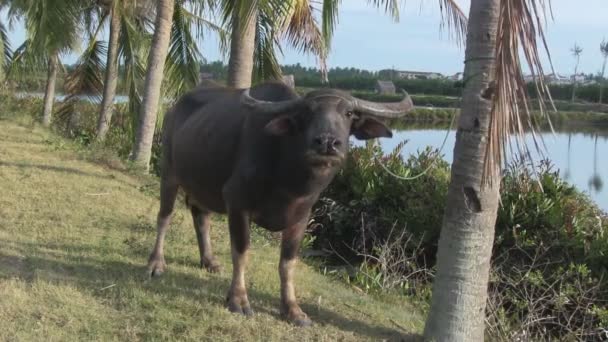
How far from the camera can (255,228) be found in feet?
29.5

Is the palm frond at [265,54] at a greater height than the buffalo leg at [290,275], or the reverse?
the palm frond at [265,54]

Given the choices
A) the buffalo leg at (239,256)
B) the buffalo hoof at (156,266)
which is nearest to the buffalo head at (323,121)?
the buffalo leg at (239,256)

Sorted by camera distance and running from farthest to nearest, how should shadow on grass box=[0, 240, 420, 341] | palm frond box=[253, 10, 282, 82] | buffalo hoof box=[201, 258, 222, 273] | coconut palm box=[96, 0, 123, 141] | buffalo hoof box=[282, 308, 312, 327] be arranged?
coconut palm box=[96, 0, 123, 141]
palm frond box=[253, 10, 282, 82]
buffalo hoof box=[201, 258, 222, 273]
shadow on grass box=[0, 240, 420, 341]
buffalo hoof box=[282, 308, 312, 327]

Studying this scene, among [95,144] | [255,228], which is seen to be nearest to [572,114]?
[95,144]

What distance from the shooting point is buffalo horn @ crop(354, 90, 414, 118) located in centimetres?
484

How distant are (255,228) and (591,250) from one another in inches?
153

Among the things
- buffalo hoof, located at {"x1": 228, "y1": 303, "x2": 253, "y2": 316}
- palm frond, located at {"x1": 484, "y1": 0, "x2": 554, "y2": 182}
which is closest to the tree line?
palm frond, located at {"x1": 484, "y1": 0, "x2": 554, "y2": 182}

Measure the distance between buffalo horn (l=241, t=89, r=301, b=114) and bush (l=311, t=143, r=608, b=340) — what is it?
1.95 m

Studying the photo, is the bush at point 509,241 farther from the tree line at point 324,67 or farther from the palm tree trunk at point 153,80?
the palm tree trunk at point 153,80

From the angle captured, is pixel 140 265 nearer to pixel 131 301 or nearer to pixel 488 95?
pixel 131 301

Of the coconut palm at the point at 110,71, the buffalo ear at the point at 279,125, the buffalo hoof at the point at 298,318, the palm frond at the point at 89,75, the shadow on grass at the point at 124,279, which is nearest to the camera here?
the buffalo ear at the point at 279,125

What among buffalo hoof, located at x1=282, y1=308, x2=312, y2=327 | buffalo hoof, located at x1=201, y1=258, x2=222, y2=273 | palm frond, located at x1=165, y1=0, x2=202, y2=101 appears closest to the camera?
buffalo hoof, located at x1=282, y1=308, x2=312, y2=327

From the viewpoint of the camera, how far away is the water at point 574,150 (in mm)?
8836

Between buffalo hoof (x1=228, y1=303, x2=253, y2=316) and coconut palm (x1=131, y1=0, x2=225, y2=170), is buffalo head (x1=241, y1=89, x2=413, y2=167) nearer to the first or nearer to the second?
buffalo hoof (x1=228, y1=303, x2=253, y2=316)
